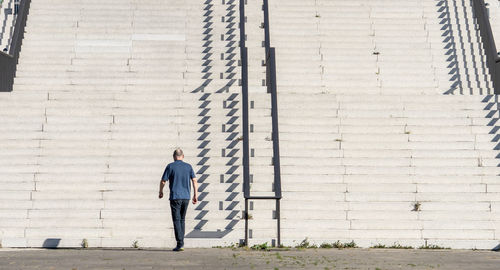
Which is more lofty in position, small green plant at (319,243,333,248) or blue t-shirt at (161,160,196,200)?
blue t-shirt at (161,160,196,200)

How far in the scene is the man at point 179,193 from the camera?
10.8 m

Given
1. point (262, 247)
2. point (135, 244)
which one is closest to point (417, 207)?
point (262, 247)

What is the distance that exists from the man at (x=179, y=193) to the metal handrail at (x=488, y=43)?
790 centimetres

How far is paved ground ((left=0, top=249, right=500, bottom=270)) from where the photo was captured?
8.97 meters

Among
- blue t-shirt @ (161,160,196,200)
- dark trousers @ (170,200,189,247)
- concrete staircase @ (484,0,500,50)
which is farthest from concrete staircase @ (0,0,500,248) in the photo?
blue t-shirt @ (161,160,196,200)

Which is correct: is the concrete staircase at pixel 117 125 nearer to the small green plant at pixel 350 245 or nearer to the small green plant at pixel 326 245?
the small green plant at pixel 326 245

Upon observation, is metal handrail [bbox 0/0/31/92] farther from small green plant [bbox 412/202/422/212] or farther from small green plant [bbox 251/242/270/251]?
small green plant [bbox 412/202/422/212]

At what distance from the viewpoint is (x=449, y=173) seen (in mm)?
13109

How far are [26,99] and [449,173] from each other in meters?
7.60

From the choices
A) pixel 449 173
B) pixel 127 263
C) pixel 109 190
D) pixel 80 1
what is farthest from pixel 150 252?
pixel 80 1

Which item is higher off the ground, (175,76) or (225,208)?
(175,76)

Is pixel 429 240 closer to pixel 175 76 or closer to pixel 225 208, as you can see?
pixel 225 208

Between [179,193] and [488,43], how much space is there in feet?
29.4

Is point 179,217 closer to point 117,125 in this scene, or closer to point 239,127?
point 239,127
